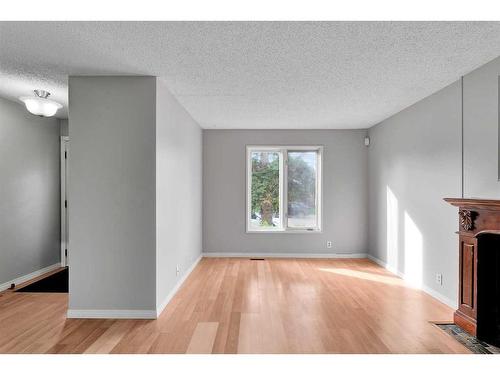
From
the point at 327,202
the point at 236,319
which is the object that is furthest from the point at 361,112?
the point at 236,319

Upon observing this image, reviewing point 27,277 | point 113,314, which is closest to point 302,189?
point 113,314

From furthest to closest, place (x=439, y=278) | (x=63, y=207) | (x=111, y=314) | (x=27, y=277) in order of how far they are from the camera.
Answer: (x=63, y=207), (x=27, y=277), (x=439, y=278), (x=111, y=314)

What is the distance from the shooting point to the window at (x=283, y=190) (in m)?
6.79

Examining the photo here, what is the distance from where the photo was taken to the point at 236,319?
3.38m

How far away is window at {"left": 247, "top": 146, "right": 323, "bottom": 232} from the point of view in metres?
6.79

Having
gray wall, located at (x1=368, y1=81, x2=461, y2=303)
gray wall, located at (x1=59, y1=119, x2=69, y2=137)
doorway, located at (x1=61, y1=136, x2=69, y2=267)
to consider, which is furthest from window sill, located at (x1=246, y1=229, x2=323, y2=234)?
gray wall, located at (x1=59, y1=119, x2=69, y2=137)

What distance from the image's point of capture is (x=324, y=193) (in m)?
6.68

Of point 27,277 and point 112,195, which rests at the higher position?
point 112,195

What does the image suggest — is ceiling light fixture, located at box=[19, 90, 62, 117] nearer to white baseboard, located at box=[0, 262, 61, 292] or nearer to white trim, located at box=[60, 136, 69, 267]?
white trim, located at box=[60, 136, 69, 267]

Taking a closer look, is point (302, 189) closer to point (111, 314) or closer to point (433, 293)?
point (433, 293)

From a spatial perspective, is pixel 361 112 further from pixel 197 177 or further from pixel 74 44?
pixel 74 44

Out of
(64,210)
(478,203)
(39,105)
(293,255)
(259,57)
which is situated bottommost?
(293,255)

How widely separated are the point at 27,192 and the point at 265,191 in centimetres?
407
